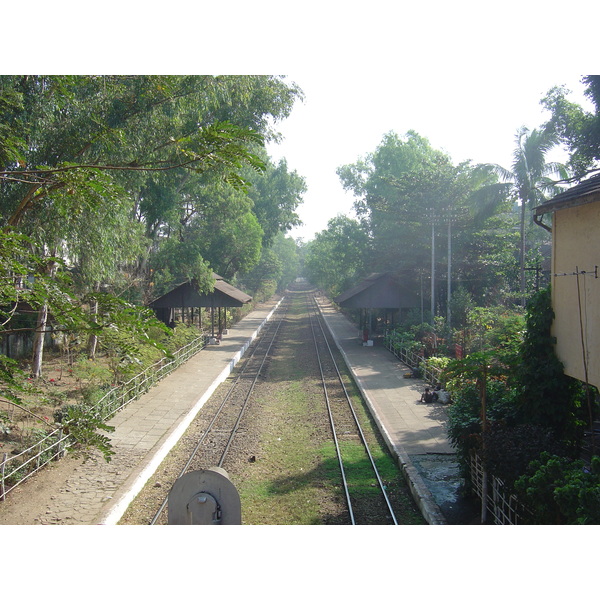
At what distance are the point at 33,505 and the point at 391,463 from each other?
6611 mm

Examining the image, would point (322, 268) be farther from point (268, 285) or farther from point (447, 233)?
point (447, 233)

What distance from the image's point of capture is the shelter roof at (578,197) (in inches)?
273

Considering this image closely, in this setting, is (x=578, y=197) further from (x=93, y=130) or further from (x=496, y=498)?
(x=93, y=130)

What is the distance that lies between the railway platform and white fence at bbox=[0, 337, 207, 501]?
0.70ft

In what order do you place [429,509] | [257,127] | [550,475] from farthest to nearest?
[257,127]
[429,509]
[550,475]

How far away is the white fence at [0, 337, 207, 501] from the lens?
29.7 feet

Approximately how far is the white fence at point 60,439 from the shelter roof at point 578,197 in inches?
224

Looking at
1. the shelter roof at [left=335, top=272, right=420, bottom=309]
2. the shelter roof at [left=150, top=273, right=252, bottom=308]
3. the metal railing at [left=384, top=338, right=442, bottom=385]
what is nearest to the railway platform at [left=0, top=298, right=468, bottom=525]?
the metal railing at [left=384, top=338, right=442, bottom=385]

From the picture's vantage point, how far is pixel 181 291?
26875 mm

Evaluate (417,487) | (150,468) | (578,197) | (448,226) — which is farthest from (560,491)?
(448,226)

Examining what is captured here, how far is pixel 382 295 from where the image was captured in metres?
26.1

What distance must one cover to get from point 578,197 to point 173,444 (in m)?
9.58

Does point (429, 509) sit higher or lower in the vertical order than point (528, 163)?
lower

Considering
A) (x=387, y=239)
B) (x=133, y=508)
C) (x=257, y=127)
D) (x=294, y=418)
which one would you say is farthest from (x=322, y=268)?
(x=133, y=508)
